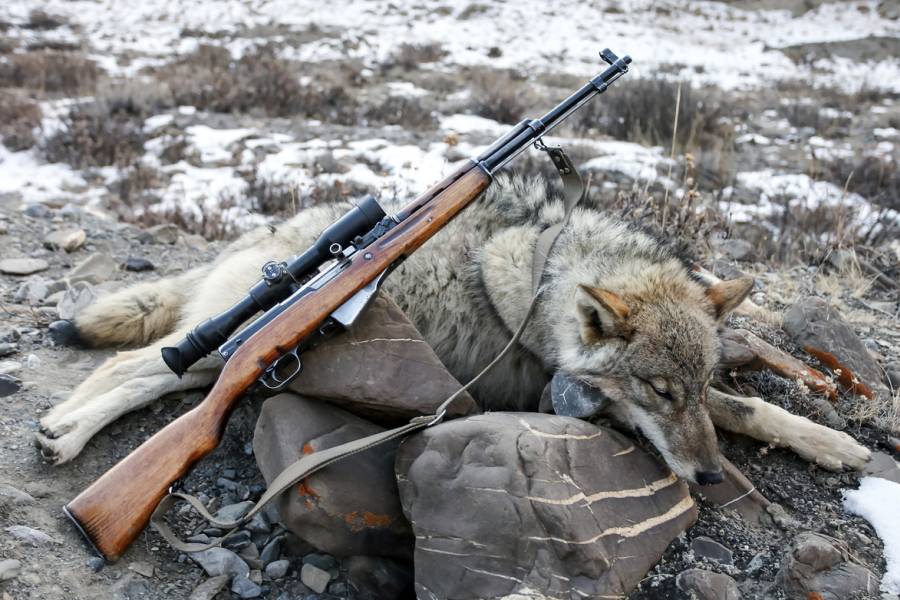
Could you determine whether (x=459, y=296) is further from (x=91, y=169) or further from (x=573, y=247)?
(x=91, y=169)

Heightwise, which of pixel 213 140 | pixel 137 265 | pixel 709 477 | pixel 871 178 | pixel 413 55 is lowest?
pixel 413 55

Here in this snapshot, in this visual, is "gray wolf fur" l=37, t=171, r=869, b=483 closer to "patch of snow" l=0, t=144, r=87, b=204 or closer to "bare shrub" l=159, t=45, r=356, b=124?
"patch of snow" l=0, t=144, r=87, b=204

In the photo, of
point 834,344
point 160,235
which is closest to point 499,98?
point 160,235

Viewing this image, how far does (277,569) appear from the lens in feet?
10.9

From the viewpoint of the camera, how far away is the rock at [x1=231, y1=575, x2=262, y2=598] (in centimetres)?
317

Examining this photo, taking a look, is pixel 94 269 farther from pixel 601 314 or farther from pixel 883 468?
pixel 883 468

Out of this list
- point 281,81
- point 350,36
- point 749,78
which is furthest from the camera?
point 350,36

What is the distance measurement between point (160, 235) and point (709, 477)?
6011 mm

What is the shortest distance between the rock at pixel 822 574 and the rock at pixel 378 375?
1643 millimetres

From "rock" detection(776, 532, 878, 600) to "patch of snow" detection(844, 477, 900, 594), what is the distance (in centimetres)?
24

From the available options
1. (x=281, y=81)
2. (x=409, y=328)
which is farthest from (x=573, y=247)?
(x=281, y=81)

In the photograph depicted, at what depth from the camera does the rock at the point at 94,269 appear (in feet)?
19.6

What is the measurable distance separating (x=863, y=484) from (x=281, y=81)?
488 inches

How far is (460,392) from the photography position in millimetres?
3494
